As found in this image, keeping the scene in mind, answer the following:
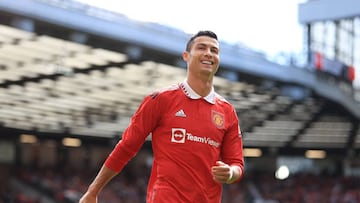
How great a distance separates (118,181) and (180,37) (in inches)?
632

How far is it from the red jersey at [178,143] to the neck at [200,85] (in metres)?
0.03

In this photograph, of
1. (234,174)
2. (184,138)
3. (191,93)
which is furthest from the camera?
(191,93)

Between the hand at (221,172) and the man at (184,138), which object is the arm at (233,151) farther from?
the hand at (221,172)

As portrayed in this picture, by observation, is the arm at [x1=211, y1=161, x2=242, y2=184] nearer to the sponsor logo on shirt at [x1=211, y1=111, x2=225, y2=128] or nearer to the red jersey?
the red jersey

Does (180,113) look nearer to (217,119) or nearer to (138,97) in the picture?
(217,119)

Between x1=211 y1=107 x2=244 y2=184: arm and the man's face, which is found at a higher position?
the man's face

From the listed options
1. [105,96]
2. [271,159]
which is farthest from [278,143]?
[105,96]

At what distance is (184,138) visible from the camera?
13.9ft

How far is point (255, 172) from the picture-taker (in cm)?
4572

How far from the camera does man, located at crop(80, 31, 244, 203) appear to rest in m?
4.18

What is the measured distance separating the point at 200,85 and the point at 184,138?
34cm

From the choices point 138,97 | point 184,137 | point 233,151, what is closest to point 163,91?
point 184,137

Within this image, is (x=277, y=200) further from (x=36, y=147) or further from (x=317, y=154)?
(x=36, y=147)

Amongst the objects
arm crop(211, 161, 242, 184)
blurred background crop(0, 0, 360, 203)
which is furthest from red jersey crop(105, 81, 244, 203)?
blurred background crop(0, 0, 360, 203)
